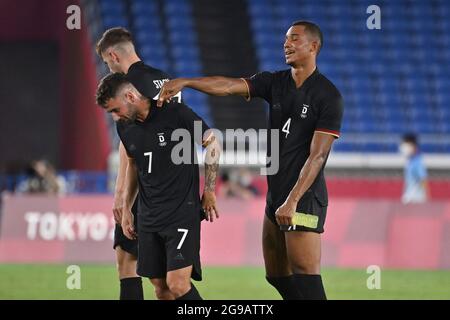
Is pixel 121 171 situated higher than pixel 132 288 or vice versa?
pixel 121 171

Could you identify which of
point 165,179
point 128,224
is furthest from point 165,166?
point 128,224

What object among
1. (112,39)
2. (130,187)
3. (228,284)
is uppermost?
(112,39)

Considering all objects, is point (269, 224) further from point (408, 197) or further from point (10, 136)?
point (10, 136)

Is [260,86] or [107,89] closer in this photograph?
[107,89]

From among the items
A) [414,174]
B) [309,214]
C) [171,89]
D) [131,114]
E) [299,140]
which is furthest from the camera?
[414,174]

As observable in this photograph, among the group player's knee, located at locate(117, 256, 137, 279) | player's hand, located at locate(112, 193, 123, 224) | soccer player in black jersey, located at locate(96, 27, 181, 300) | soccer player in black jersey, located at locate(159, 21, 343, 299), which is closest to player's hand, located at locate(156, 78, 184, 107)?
soccer player in black jersey, located at locate(159, 21, 343, 299)

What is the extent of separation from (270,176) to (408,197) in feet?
29.7

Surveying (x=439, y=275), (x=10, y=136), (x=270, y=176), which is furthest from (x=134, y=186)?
(x=10, y=136)

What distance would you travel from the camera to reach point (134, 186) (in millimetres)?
8281

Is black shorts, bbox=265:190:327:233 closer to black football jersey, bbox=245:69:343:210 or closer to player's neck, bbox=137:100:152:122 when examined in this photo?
black football jersey, bbox=245:69:343:210

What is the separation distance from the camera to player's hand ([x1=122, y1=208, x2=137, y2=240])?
8.20 meters

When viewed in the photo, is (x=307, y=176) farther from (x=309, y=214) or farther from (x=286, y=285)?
(x=286, y=285)

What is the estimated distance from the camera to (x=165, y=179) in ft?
25.7

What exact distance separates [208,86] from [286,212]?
1.03 metres
